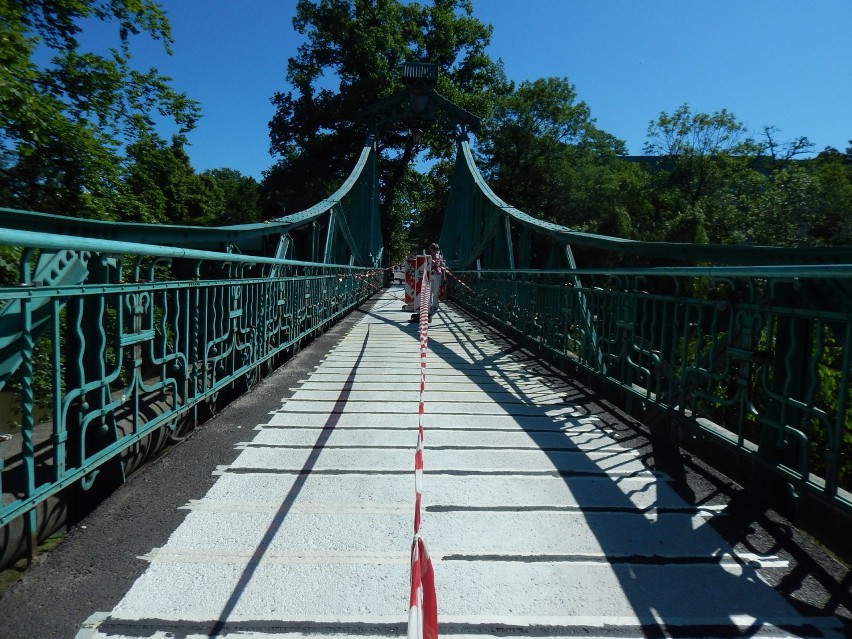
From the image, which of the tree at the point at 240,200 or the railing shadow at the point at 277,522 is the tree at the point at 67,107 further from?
the tree at the point at 240,200

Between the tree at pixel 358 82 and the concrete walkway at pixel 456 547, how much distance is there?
27443mm

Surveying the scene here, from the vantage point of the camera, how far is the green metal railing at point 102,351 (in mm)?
1933

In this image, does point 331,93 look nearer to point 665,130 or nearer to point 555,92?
point 555,92

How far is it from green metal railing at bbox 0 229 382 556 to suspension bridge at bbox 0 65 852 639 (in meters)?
0.01

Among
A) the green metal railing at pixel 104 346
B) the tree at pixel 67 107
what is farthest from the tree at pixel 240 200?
the green metal railing at pixel 104 346

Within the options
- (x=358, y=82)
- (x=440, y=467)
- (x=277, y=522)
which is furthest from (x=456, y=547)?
(x=358, y=82)

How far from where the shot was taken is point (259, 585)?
201 centimetres

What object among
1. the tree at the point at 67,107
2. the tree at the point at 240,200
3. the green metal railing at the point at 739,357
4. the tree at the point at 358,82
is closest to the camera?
the green metal railing at the point at 739,357

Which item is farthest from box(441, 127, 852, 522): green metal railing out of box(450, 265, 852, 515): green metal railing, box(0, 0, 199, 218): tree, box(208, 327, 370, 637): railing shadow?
box(0, 0, 199, 218): tree

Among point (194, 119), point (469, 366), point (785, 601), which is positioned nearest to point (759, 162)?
point (194, 119)

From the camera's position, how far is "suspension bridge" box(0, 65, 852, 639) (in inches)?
74.9

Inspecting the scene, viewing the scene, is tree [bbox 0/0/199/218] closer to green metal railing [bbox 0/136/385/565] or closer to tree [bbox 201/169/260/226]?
green metal railing [bbox 0/136/385/565]

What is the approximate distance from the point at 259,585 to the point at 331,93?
106 feet

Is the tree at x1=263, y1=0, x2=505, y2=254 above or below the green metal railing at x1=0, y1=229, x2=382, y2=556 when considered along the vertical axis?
above
